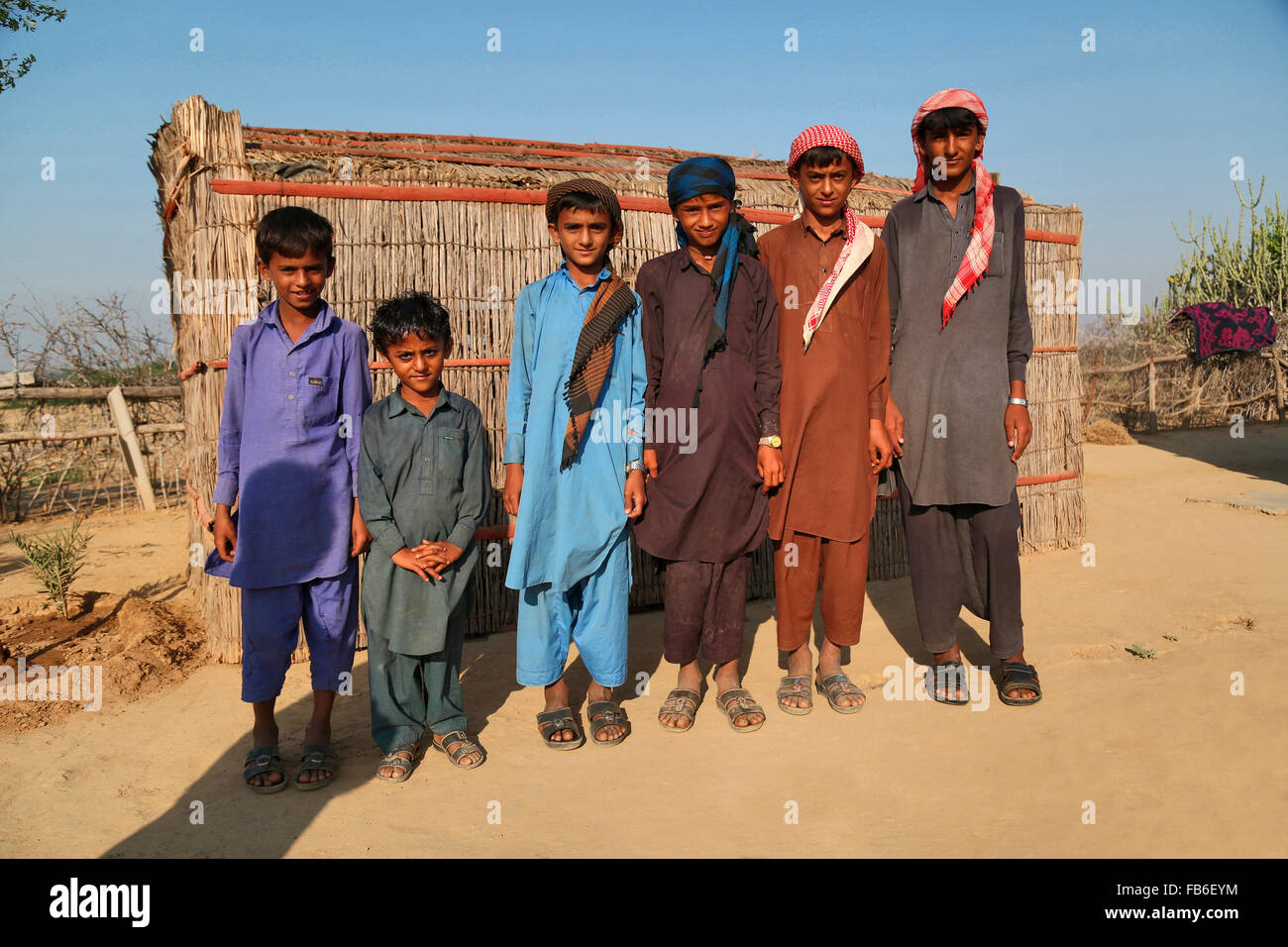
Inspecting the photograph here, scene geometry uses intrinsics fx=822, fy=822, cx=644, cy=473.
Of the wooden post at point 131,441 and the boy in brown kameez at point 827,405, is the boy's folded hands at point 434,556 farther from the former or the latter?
the wooden post at point 131,441

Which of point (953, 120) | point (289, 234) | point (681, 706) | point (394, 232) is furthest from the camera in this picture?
point (394, 232)

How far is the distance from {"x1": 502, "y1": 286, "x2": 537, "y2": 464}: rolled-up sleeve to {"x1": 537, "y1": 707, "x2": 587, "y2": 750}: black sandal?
3.10ft

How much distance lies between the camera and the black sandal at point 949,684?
10.6 ft

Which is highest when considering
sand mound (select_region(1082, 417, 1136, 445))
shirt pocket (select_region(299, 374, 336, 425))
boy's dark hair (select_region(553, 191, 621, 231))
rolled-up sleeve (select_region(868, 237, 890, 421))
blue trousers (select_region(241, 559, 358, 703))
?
boy's dark hair (select_region(553, 191, 621, 231))

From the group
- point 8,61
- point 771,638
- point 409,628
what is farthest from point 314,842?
point 8,61

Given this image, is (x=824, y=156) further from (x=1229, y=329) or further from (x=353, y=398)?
(x=1229, y=329)

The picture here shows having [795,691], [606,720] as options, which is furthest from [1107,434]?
[606,720]

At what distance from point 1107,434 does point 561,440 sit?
1068 cm

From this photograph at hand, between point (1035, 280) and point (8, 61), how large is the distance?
11.3 m

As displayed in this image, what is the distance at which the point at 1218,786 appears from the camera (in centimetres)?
241

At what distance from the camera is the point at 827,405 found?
3115 millimetres

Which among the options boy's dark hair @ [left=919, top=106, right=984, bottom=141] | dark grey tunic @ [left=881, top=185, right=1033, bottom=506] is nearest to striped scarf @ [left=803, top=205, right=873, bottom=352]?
dark grey tunic @ [left=881, top=185, right=1033, bottom=506]

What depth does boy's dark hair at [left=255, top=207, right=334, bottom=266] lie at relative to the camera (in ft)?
8.81

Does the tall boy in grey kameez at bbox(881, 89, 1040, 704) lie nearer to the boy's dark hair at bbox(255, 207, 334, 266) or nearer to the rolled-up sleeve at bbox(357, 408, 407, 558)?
the rolled-up sleeve at bbox(357, 408, 407, 558)
